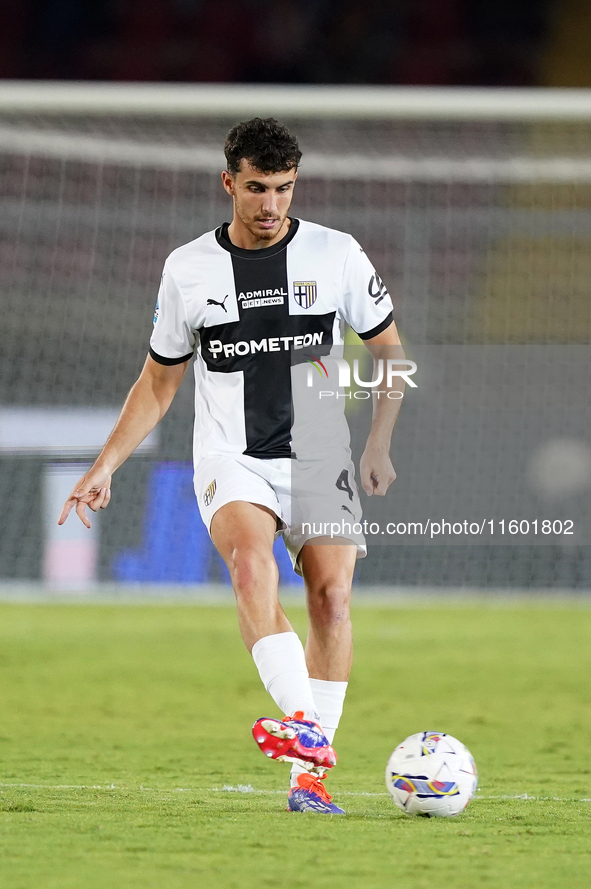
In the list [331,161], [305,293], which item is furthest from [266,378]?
[331,161]

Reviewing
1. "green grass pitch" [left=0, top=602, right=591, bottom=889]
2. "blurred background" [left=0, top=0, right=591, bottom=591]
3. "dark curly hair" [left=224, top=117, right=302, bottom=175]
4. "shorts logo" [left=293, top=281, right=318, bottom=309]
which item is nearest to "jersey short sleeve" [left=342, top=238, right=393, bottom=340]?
"shorts logo" [left=293, top=281, right=318, bottom=309]

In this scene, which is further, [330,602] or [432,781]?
[330,602]

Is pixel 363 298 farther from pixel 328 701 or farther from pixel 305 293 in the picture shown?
pixel 328 701

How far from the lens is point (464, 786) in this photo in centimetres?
346

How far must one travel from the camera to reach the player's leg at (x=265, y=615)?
339 centimetres

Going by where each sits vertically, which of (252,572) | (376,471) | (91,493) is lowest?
(252,572)

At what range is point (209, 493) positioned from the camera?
3840mm

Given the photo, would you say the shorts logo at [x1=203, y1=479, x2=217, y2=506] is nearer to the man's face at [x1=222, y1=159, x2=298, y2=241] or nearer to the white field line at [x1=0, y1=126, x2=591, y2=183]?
the man's face at [x1=222, y1=159, x2=298, y2=241]

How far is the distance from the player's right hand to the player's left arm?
2.73ft

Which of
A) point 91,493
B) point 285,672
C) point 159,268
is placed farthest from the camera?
point 159,268

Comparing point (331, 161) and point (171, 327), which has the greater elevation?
point (331, 161)

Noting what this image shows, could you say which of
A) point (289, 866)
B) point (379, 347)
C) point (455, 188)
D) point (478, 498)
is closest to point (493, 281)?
point (455, 188)

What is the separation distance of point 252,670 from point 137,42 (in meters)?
12.5

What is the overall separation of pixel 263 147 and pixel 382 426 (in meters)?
1.00
